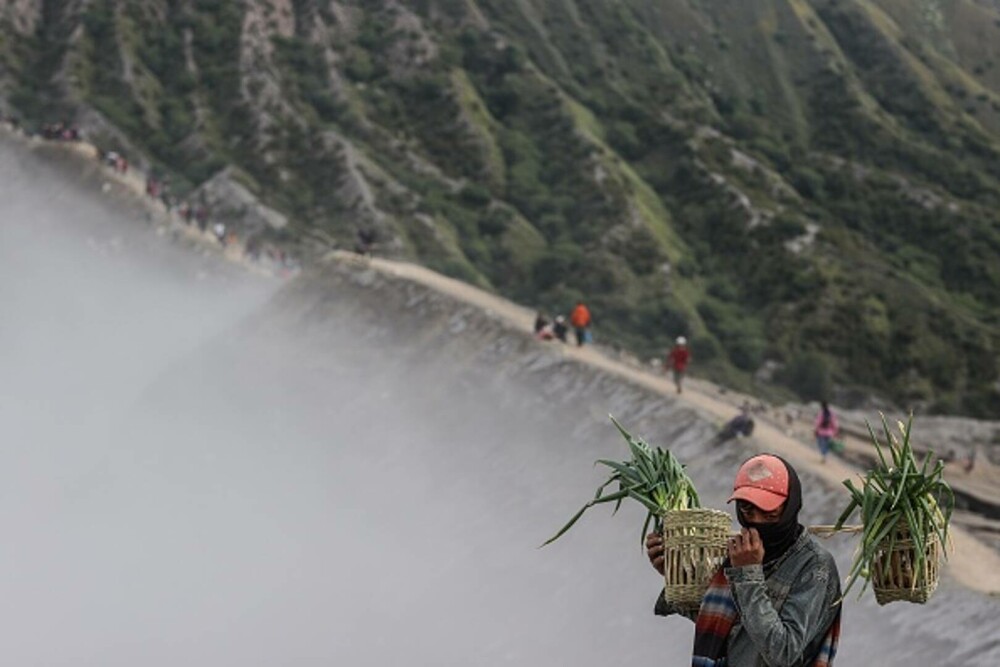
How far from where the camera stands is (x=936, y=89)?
445ft

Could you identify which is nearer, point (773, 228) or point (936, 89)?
point (773, 228)

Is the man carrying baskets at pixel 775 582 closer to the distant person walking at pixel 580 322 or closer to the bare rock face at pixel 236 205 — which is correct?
the distant person walking at pixel 580 322

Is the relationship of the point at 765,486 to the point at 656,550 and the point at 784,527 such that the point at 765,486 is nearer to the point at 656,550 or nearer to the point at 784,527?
Result: the point at 784,527

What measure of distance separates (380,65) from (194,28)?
15.0 metres

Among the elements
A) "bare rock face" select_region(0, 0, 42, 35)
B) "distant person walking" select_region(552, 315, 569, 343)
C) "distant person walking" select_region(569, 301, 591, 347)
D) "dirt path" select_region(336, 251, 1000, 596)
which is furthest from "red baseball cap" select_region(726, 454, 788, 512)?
"bare rock face" select_region(0, 0, 42, 35)

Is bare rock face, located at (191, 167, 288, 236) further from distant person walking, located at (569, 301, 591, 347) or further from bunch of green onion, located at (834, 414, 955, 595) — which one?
bunch of green onion, located at (834, 414, 955, 595)

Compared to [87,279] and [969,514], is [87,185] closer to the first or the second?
[87,279]

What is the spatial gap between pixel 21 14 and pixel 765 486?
395ft

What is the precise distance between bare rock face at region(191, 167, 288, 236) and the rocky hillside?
1060 millimetres

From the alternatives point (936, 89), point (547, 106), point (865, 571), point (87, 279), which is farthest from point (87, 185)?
point (936, 89)

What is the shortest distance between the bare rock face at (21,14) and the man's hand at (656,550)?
118m

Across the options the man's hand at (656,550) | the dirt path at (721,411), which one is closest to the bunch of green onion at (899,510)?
the man's hand at (656,550)

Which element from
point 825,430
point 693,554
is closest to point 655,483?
point 693,554

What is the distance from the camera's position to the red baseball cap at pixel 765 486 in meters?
5.08
